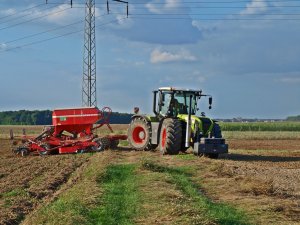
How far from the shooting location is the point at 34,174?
15.7 metres

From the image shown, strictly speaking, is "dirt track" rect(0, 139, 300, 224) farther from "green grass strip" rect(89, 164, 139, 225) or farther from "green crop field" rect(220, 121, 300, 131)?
"green crop field" rect(220, 121, 300, 131)

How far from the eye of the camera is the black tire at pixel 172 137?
827 inches

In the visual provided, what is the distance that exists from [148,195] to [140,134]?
13734mm

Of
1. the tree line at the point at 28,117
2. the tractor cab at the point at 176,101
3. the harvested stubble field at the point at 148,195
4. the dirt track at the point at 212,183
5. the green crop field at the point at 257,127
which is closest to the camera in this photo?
the harvested stubble field at the point at 148,195

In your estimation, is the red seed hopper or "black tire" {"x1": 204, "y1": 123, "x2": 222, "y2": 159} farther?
the red seed hopper

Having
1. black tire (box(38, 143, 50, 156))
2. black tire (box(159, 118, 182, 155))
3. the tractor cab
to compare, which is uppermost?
the tractor cab

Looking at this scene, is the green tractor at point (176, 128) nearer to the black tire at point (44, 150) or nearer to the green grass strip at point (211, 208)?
the black tire at point (44, 150)

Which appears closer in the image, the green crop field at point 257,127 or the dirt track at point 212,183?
the dirt track at point 212,183

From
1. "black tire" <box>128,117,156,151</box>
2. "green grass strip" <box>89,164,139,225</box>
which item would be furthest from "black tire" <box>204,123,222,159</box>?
"green grass strip" <box>89,164,139,225</box>

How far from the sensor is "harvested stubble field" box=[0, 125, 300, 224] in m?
8.79

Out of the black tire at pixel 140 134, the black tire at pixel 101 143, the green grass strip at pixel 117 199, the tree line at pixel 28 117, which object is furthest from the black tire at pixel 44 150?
the tree line at pixel 28 117

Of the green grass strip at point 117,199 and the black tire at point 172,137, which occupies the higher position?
the black tire at point 172,137

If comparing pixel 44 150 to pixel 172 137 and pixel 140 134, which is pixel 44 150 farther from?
pixel 172 137

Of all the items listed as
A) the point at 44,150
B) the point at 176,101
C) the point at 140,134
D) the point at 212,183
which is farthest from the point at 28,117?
the point at 212,183
